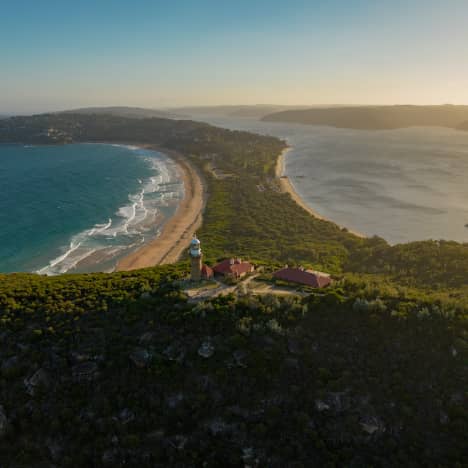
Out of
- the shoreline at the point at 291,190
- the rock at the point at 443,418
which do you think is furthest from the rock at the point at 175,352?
the shoreline at the point at 291,190

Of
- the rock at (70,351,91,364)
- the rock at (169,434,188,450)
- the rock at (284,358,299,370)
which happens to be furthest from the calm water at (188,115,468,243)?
the rock at (70,351,91,364)

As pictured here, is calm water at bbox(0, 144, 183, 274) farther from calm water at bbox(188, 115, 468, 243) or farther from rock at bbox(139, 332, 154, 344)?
calm water at bbox(188, 115, 468, 243)

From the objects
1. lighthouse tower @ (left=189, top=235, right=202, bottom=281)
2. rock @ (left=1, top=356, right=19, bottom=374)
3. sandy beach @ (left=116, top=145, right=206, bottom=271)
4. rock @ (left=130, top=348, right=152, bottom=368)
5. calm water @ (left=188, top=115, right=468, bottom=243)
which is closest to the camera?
rock @ (left=130, top=348, right=152, bottom=368)

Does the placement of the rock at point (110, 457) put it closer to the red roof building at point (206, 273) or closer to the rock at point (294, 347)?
the rock at point (294, 347)

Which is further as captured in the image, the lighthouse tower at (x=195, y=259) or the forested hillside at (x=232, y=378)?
the lighthouse tower at (x=195, y=259)

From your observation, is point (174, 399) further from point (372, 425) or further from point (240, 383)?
point (372, 425)
